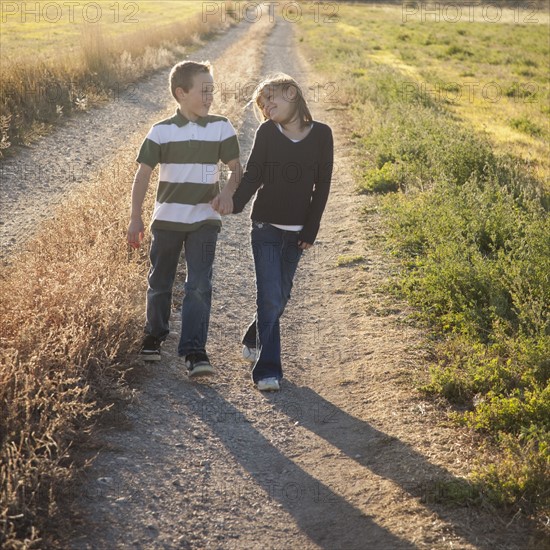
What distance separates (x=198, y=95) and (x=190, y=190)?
585mm

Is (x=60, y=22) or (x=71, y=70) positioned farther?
(x=60, y=22)

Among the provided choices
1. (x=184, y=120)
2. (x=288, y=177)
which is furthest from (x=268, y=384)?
(x=184, y=120)

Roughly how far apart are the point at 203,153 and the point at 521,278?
2616 mm

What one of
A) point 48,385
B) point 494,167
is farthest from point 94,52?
point 48,385

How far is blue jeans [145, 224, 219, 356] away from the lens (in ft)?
15.5

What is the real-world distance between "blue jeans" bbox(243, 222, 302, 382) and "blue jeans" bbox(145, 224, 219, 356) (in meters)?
0.31

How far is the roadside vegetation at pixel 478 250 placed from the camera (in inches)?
162

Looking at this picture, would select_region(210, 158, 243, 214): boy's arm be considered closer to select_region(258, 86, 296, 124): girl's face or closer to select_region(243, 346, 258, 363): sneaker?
select_region(258, 86, 296, 124): girl's face

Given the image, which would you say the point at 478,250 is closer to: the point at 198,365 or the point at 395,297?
the point at 395,297

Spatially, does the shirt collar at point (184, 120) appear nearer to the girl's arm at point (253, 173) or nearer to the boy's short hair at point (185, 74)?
the boy's short hair at point (185, 74)

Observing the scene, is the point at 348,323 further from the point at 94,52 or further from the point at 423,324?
the point at 94,52

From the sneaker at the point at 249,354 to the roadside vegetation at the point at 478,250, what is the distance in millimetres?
1235

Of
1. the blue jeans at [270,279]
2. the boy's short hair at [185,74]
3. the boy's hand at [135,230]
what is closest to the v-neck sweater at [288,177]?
the blue jeans at [270,279]

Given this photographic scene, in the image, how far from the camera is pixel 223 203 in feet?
15.0
